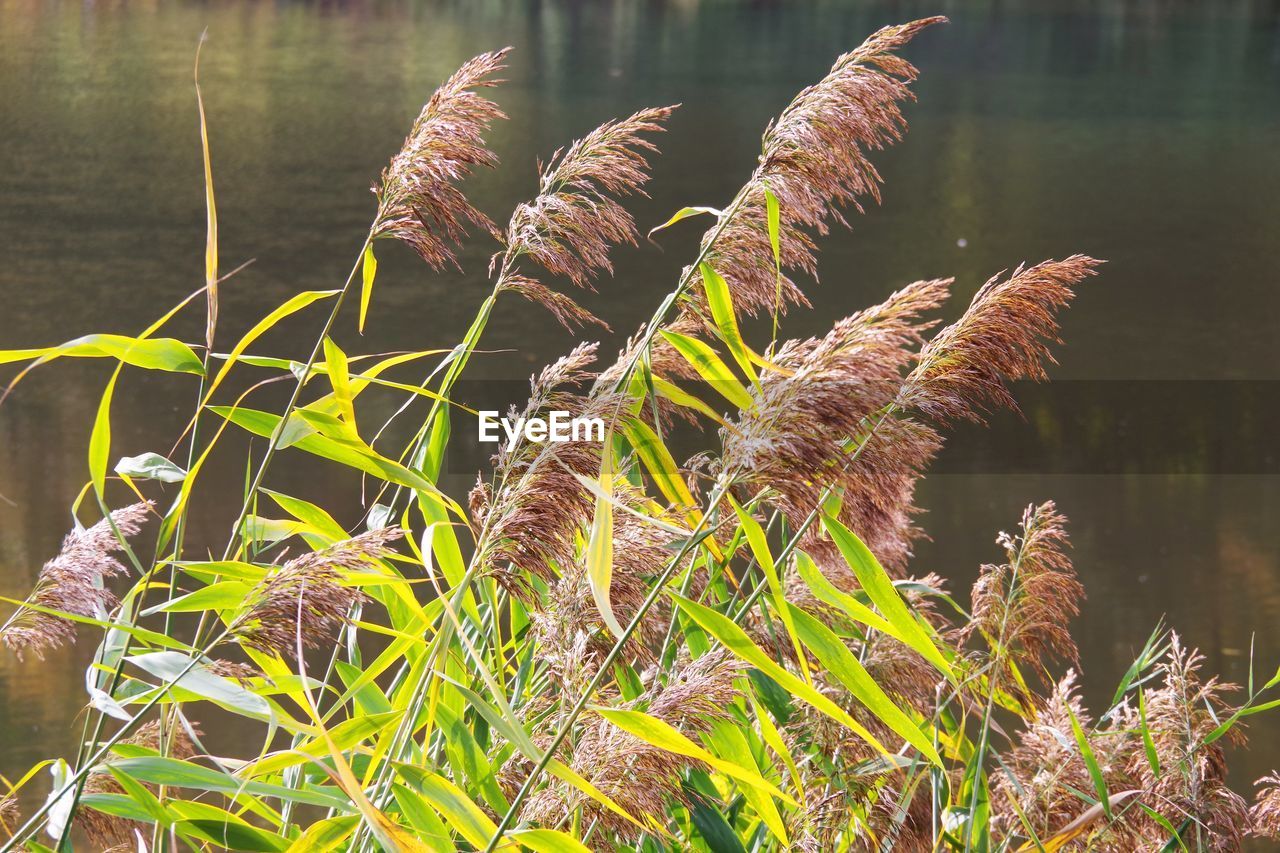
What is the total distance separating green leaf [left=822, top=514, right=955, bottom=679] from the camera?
0.91 metres

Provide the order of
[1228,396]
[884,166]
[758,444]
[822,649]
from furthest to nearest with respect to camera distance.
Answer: [884,166]
[1228,396]
[822,649]
[758,444]

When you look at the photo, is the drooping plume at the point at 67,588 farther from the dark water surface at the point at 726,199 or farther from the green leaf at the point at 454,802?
the dark water surface at the point at 726,199

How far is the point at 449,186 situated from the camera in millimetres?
1014

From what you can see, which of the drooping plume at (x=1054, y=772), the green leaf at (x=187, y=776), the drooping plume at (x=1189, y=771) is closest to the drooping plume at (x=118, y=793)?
the green leaf at (x=187, y=776)

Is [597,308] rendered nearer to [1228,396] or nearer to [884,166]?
[1228,396]

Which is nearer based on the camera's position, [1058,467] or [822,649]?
[822,649]

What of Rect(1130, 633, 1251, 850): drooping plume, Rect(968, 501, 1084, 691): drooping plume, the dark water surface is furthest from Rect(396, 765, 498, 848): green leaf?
the dark water surface

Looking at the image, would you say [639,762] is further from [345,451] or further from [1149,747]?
[1149,747]

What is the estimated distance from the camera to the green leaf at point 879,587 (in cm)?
91

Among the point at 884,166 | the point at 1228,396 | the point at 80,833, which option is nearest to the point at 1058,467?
the point at 1228,396

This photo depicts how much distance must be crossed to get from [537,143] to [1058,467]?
4.06 metres

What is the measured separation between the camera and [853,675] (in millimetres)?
924

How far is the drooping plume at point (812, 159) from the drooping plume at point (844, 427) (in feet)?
0.38
